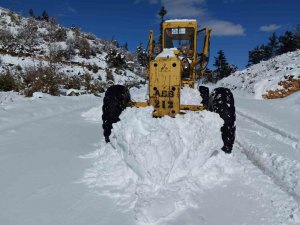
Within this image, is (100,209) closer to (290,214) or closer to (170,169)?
(170,169)

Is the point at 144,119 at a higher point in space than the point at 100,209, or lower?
higher

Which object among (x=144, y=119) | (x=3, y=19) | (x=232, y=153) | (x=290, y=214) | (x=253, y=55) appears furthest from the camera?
(x=253, y=55)

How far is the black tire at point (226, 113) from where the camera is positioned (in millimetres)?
5797

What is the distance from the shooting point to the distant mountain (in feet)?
47.6

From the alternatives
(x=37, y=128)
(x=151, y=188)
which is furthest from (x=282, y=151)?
(x=37, y=128)

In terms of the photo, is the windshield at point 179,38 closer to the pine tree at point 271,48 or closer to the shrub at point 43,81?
the shrub at point 43,81

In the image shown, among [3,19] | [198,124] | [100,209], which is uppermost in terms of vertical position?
[3,19]

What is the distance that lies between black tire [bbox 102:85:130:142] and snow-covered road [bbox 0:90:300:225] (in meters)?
0.40

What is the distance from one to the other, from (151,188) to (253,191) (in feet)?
3.90

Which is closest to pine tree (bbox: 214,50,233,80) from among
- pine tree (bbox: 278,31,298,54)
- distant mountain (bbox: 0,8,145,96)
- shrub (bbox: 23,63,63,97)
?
pine tree (bbox: 278,31,298,54)

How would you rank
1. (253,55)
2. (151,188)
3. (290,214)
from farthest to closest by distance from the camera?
(253,55)
(151,188)
(290,214)

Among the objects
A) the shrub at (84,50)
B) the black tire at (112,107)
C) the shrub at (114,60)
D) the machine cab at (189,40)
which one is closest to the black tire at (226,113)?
the black tire at (112,107)

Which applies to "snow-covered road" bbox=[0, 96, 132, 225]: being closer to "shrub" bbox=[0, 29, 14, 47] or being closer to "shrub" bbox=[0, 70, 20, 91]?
"shrub" bbox=[0, 70, 20, 91]

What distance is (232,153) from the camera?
19.2 feet
